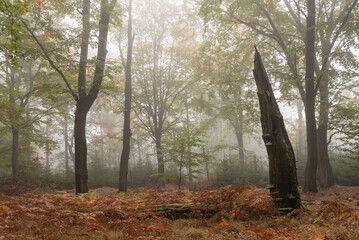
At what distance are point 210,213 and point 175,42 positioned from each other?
1568 cm

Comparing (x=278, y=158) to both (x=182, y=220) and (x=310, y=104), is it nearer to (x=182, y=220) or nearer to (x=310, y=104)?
(x=182, y=220)

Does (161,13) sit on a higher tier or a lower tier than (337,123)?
higher

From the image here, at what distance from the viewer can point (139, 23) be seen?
16.9 meters

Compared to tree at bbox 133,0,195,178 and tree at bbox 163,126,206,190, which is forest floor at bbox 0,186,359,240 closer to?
tree at bbox 163,126,206,190

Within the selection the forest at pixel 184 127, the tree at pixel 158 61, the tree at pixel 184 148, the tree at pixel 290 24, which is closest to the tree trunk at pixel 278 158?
the forest at pixel 184 127

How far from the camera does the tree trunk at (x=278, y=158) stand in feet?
12.0

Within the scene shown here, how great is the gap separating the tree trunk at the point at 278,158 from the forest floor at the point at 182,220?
0.76ft

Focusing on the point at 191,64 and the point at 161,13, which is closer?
the point at 191,64

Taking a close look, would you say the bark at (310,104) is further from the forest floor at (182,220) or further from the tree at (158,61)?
the tree at (158,61)

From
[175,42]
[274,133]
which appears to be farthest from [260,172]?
[274,133]

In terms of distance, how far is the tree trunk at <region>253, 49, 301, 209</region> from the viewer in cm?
365

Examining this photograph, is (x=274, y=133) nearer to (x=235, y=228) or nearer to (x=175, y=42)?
(x=235, y=228)

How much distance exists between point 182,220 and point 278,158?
6.06 feet

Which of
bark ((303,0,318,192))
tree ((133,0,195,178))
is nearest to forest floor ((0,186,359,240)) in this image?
bark ((303,0,318,192))
